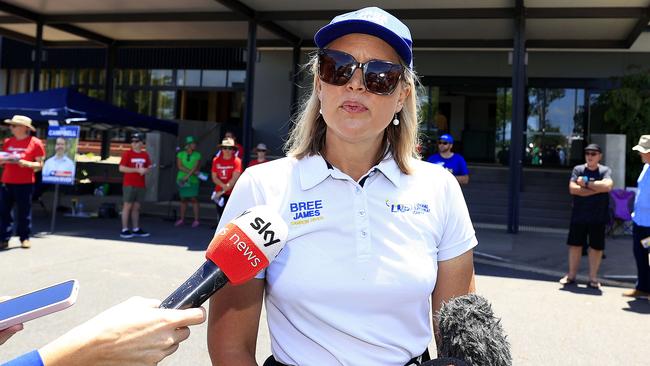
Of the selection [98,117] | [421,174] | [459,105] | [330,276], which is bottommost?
[330,276]

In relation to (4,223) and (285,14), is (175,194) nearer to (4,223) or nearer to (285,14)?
(285,14)

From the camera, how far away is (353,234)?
64.6 inches

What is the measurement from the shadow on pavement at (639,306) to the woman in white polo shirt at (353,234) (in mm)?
5384

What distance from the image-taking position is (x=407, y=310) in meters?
1.63

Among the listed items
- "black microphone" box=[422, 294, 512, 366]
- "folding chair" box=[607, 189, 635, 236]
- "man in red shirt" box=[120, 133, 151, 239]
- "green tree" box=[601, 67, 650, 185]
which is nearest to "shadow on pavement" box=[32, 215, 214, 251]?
"man in red shirt" box=[120, 133, 151, 239]

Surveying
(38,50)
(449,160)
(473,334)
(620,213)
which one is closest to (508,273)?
(449,160)

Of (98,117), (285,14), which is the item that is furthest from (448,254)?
(285,14)

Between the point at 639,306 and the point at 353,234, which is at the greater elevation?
the point at 353,234

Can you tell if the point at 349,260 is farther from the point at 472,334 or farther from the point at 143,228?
the point at 143,228

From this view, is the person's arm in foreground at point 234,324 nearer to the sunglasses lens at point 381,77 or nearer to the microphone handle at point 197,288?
the microphone handle at point 197,288

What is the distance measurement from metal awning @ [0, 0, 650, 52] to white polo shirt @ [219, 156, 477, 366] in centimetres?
1148

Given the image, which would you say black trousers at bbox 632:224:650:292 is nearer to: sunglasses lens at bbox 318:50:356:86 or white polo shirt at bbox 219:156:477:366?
white polo shirt at bbox 219:156:477:366

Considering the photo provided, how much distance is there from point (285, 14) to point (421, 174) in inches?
497

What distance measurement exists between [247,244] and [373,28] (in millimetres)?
797
